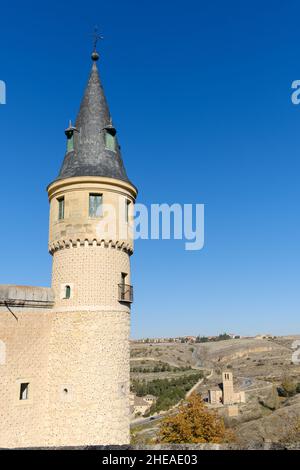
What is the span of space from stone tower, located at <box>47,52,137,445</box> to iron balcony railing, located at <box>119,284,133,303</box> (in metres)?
0.04

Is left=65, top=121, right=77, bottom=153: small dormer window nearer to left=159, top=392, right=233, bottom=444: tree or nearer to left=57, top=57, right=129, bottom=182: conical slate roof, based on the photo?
left=57, top=57, right=129, bottom=182: conical slate roof

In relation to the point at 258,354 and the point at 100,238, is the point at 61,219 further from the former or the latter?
the point at 258,354

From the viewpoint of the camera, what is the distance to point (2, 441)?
47.0 feet

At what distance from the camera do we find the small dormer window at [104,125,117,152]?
18.7m

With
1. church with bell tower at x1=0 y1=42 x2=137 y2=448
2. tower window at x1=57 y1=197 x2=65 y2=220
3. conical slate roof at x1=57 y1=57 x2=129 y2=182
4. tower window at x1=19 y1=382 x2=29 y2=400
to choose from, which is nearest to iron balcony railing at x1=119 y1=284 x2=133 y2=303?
Answer: church with bell tower at x1=0 y1=42 x2=137 y2=448

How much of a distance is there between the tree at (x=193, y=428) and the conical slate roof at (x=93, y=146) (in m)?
28.5

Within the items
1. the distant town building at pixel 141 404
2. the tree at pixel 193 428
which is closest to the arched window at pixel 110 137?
the tree at pixel 193 428

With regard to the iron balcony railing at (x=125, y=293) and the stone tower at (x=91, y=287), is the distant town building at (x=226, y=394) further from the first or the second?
the stone tower at (x=91, y=287)

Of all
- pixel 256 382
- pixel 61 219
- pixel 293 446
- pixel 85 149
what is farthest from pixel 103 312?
pixel 256 382

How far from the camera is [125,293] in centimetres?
1733

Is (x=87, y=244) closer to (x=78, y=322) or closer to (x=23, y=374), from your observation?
(x=78, y=322)

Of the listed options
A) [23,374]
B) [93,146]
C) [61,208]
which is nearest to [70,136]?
[93,146]

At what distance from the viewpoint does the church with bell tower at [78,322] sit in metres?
15.2
